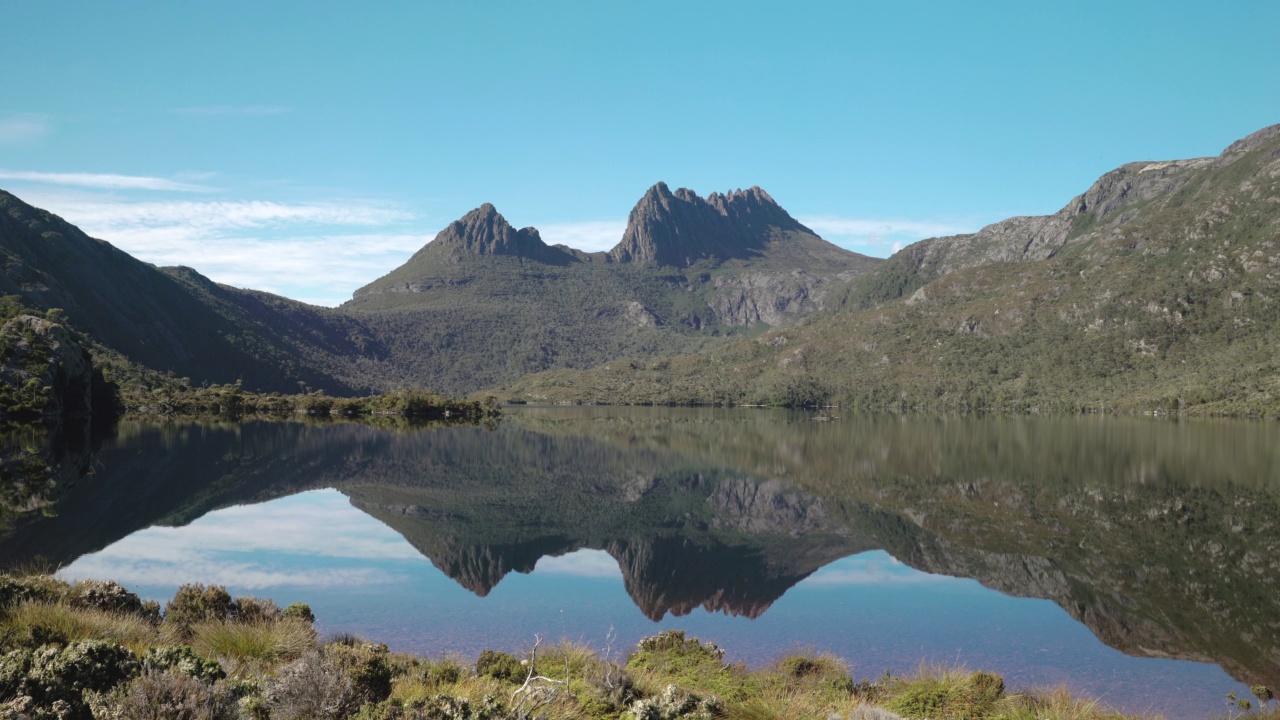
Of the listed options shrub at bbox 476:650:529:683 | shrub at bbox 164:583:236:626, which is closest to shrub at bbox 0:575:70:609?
shrub at bbox 164:583:236:626

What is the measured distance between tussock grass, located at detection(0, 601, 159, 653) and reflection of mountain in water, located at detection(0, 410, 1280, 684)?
11685 mm

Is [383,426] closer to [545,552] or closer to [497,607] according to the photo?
[545,552]

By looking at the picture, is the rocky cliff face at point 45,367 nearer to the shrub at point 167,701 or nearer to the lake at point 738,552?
the lake at point 738,552

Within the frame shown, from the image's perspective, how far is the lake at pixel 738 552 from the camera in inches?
709

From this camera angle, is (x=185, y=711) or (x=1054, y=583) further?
(x=1054, y=583)

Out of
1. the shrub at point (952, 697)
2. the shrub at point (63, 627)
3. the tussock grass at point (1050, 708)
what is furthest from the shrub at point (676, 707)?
the shrub at point (63, 627)

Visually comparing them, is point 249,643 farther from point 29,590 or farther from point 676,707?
point 676,707

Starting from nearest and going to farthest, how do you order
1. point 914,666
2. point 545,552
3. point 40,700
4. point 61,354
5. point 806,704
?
point 40,700 → point 806,704 → point 914,666 → point 545,552 → point 61,354

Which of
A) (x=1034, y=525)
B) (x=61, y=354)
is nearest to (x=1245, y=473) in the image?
(x=1034, y=525)

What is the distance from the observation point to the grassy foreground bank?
8633mm

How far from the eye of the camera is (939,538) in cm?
3123

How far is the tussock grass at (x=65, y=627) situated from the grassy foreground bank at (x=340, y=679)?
31 mm

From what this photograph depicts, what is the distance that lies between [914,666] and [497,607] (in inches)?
415

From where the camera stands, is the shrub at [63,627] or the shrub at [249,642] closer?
the shrub at [63,627]
